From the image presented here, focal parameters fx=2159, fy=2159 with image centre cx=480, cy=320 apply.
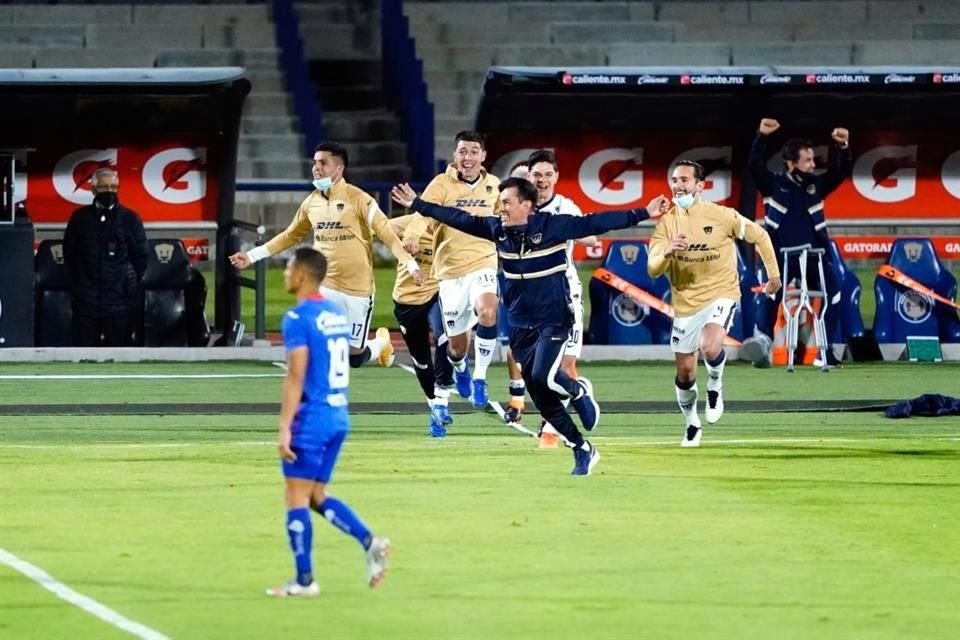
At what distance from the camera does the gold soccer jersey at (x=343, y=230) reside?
17.0m

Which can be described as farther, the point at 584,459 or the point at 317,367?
the point at 584,459

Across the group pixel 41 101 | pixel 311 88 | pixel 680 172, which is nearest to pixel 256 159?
pixel 311 88

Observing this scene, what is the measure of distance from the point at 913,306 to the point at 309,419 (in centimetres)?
1529

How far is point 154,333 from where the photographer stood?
77.0 feet

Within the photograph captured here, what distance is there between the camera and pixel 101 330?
75.8 feet

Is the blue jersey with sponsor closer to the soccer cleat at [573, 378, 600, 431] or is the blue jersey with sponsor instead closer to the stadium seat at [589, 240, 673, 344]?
the soccer cleat at [573, 378, 600, 431]

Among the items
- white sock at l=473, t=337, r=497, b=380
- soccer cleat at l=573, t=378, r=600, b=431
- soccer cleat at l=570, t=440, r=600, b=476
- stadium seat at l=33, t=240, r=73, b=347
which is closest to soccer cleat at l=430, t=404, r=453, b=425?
white sock at l=473, t=337, r=497, b=380

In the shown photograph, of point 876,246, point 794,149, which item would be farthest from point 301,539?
point 876,246

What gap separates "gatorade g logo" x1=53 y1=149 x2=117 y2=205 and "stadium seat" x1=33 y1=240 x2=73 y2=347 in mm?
1127

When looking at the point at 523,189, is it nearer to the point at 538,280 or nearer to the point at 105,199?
the point at 538,280

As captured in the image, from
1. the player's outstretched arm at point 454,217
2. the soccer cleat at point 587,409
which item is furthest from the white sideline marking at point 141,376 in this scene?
the soccer cleat at point 587,409

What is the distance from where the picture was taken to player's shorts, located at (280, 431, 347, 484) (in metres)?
9.63

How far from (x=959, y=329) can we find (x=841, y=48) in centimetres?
1156

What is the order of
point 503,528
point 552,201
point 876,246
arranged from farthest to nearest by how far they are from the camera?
point 876,246 → point 552,201 → point 503,528
